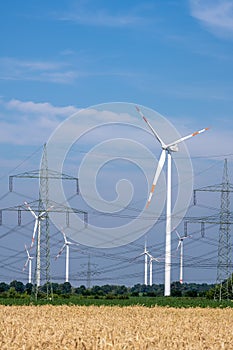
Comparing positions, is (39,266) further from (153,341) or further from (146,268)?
(146,268)

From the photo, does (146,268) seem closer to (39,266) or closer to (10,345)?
(39,266)

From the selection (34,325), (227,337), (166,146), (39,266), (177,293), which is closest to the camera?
(227,337)

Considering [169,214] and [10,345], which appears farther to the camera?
[169,214]

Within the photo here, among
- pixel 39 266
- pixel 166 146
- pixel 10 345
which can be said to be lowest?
pixel 10 345

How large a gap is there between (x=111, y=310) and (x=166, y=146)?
34.8 metres

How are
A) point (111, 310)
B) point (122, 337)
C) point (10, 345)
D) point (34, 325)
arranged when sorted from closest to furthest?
point (10, 345) < point (122, 337) < point (34, 325) < point (111, 310)

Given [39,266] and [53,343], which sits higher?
[39,266]

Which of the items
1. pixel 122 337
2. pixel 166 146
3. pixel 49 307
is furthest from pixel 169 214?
pixel 122 337

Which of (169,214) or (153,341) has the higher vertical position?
(169,214)

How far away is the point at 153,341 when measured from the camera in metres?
31.0

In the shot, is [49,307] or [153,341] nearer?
[153,341]

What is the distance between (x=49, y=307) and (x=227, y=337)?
33948 millimetres

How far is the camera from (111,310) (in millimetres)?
64562

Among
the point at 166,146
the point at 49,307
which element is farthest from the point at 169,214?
the point at 49,307
